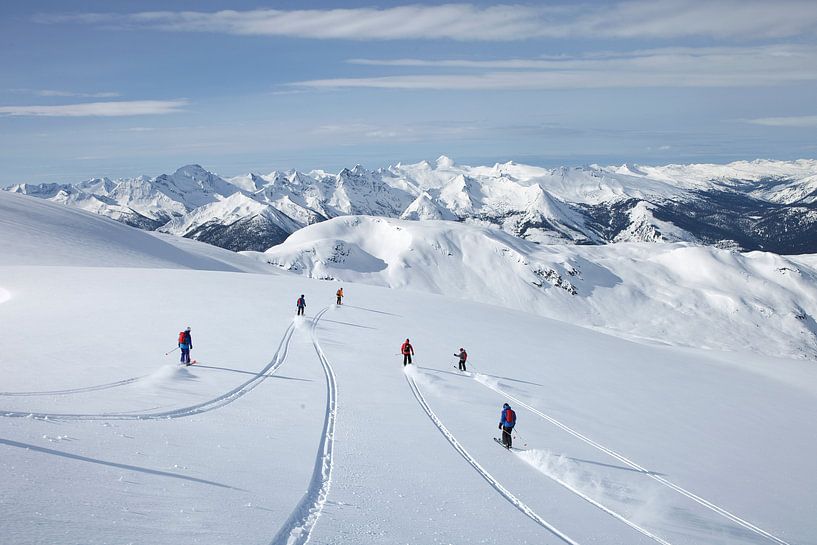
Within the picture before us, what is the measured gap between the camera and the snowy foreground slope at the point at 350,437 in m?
9.68

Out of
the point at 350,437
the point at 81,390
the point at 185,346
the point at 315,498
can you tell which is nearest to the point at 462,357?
the point at 350,437

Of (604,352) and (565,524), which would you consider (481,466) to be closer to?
(565,524)

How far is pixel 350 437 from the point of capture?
1534cm

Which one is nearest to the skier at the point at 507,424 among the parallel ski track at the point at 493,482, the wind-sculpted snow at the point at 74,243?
the parallel ski track at the point at 493,482

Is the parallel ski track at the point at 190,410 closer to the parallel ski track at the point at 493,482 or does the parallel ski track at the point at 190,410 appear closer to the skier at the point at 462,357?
the parallel ski track at the point at 493,482

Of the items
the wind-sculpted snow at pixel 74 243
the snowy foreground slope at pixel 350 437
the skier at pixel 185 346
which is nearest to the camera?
the snowy foreground slope at pixel 350 437

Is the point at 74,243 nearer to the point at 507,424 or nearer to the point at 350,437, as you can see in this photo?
the point at 350,437

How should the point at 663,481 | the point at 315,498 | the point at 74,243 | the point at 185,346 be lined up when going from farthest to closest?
the point at 74,243, the point at 185,346, the point at 663,481, the point at 315,498

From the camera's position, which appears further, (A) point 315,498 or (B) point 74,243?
(B) point 74,243

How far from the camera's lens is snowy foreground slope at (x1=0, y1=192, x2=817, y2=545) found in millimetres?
9680

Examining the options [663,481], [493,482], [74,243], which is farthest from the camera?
[74,243]

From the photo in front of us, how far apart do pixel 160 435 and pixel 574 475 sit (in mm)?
12364

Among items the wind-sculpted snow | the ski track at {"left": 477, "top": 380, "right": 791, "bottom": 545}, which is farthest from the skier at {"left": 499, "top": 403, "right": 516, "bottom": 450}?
the wind-sculpted snow

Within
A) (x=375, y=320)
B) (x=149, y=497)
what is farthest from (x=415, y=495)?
(x=375, y=320)
